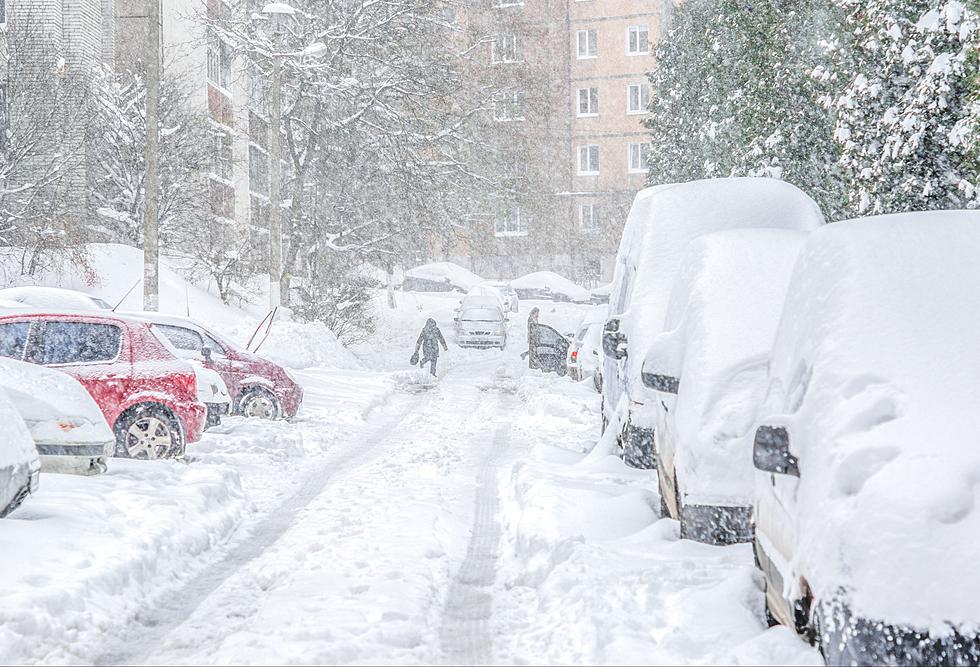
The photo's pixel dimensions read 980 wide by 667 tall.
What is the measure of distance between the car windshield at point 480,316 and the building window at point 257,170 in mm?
15870

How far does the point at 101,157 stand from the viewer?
106 ft

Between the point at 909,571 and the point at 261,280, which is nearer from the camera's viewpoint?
the point at 909,571

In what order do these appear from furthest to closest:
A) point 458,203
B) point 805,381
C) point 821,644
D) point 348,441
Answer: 1. point 458,203
2. point 348,441
3. point 805,381
4. point 821,644

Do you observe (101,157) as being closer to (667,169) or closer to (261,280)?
(261,280)

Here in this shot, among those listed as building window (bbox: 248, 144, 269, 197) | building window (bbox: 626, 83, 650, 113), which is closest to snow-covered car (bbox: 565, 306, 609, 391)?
building window (bbox: 248, 144, 269, 197)

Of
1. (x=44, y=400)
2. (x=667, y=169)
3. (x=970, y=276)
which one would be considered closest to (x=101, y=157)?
(x=667, y=169)

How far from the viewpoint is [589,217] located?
226 ft

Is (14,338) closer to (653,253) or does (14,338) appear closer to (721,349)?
(653,253)

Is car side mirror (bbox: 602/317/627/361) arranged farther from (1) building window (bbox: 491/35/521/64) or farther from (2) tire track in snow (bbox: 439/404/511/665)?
(1) building window (bbox: 491/35/521/64)

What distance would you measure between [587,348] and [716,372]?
1725cm

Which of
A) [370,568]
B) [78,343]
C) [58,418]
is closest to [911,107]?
[370,568]

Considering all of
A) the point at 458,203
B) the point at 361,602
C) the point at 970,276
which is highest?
the point at 458,203

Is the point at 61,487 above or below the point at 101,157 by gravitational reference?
below

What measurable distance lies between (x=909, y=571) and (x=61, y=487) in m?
7.62
